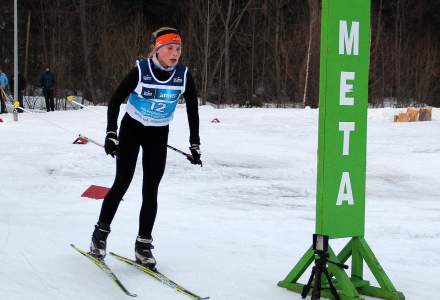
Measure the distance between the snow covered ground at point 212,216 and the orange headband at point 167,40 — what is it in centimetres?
153

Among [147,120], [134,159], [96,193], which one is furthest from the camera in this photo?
[96,193]

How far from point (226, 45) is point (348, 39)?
34.5m

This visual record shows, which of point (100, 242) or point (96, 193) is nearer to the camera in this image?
point (100, 242)

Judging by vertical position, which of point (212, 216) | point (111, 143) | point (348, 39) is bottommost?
point (212, 216)

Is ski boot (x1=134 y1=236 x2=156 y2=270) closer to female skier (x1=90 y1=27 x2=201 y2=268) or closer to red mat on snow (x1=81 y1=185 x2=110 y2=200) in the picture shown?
female skier (x1=90 y1=27 x2=201 y2=268)

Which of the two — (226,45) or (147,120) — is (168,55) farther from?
(226,45)

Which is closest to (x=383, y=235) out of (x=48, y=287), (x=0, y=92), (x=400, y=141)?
(x=48, y=287)

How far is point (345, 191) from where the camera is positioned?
3947 mm

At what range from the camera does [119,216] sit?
22.5 feet

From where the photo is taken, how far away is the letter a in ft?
12.9

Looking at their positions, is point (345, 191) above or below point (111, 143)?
below

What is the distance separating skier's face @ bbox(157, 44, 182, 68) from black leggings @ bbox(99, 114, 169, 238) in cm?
45

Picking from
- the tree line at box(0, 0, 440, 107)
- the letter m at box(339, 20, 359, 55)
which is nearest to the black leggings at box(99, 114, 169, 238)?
the letter m at box(339, 20, 359, 55)

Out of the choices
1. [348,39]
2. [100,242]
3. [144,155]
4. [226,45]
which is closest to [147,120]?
[144,155]
